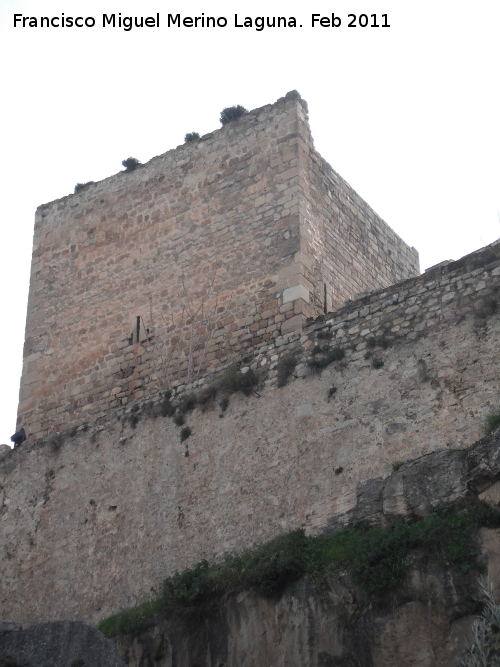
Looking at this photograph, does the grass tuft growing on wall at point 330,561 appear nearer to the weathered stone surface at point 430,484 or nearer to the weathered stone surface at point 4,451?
the weathered stone surface at point 430,484

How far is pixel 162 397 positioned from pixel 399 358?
3.63 m

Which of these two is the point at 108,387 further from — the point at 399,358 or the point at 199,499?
the point at 399,358

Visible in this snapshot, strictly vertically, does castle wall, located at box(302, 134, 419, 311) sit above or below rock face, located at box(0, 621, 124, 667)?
above

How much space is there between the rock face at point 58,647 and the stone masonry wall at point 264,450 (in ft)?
7.66

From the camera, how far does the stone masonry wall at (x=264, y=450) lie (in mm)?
11898

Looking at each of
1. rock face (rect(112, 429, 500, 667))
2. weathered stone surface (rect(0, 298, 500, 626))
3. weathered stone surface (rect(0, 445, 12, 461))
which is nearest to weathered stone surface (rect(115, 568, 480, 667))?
rock face (rect(112, 429, 500, 667))

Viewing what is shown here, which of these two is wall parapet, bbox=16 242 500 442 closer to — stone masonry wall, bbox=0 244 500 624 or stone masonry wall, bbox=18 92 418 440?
stone masonry wall, bbox=0 244 500 624

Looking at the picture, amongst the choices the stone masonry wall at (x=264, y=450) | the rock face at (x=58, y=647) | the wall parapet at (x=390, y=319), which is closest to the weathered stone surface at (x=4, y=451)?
the stone masonry wall at (x=264, y=450)

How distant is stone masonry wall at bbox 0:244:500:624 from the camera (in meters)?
11.9

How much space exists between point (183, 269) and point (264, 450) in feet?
15.2

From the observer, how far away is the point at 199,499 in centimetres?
1317

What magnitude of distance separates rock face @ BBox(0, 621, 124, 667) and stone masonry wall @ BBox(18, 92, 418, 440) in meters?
5.57

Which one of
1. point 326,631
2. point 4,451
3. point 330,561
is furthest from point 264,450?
point 4,451

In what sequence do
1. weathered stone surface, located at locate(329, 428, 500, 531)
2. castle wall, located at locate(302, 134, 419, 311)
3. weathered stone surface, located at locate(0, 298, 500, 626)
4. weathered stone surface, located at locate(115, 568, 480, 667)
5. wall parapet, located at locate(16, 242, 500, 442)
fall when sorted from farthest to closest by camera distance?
1. castle wall, located at locate(302, 134, 419, 311)
2. wall parapet, located at locate(16, 242, 500, 442)
3. weathered stone surface, located at locate(0, 298, 500, 626)
4. weathered stone surface, located at locate(329, 428, 500, 531)
5. weathered stone surface, located at locate(115, 568, 480, 667)
